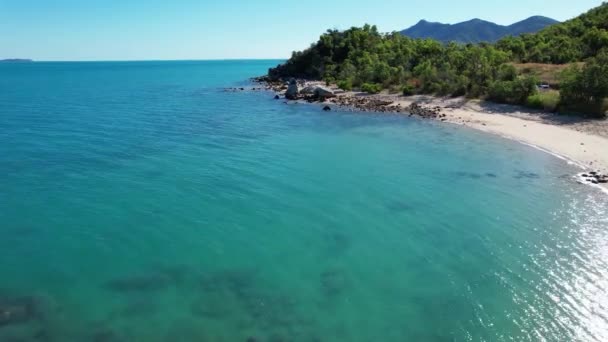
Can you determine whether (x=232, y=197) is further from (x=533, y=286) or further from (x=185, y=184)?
(x=533, y=286)

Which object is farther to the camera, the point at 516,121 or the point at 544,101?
the point at 544,101

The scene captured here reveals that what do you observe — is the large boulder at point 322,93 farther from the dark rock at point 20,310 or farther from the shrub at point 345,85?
the dark rock at point 20,310

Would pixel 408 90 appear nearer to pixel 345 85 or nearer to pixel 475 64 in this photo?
pixel 475 64

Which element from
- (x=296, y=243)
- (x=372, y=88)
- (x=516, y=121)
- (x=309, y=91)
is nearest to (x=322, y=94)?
(x=309, y=91)

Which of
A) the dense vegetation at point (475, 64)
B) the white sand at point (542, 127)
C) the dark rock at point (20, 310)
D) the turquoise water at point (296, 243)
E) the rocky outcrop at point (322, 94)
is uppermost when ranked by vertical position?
the dense vegetation at point (475, 64)

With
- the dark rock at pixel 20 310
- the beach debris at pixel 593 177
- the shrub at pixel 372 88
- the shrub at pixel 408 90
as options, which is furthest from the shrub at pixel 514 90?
the dark rock at pixel 20 310

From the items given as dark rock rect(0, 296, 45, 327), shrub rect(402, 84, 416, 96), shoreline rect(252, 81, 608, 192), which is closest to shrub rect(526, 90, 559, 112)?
shoreline rect(252, 81, 608, 192)
